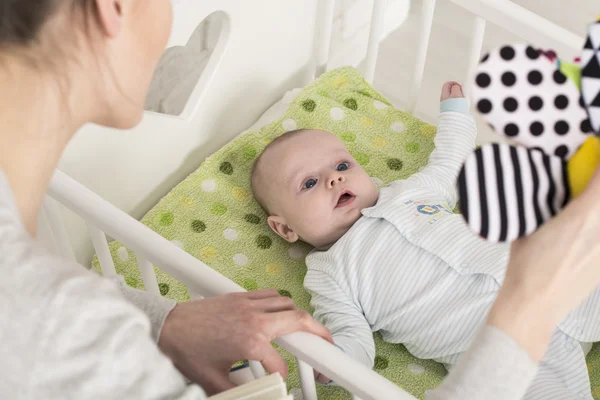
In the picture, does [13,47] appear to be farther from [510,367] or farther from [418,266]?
[418,266]

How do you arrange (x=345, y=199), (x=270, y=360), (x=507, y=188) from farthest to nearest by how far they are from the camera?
(x=345, y=199) → (x=270, y=360) → (x=507, y=188)

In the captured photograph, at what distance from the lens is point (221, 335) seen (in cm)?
79

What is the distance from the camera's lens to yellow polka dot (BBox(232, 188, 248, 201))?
4.36ft

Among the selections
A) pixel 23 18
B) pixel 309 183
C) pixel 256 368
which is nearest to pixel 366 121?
pixel 309 183

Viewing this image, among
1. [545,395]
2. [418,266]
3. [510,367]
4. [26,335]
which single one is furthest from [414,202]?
[26,335]

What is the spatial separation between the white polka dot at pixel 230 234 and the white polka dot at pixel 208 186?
9 centimetres

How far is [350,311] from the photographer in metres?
1.13

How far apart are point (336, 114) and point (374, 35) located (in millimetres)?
191

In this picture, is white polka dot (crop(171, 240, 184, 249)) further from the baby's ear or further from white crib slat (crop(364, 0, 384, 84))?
white crib slat (crop(364, 0, 384, 84))

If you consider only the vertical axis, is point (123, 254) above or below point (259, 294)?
below

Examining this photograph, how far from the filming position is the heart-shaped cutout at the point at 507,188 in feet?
1.68

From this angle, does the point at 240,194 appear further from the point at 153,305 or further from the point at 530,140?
the point at 530,140

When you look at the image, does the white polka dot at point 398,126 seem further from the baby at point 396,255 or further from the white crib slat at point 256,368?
the white crib slat at point 256,368

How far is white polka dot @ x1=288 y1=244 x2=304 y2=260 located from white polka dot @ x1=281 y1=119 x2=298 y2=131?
0.25m
